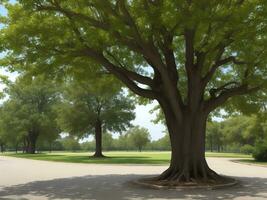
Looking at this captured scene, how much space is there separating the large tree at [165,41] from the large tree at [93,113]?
32.0 metres

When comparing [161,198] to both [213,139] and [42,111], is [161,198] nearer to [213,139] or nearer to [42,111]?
[42,111]

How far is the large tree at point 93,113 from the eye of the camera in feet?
176

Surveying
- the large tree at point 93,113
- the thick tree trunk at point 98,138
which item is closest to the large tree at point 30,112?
the large tree at point 93,113

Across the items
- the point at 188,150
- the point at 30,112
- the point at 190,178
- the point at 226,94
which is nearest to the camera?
the point at 190,178

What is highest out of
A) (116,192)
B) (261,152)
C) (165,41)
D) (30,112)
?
(30,112)

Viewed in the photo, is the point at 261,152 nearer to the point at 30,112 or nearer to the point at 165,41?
Answer: the point at 165,41

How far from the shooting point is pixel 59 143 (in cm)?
14125

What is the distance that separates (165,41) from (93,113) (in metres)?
35.9

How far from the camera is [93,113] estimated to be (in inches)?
2119

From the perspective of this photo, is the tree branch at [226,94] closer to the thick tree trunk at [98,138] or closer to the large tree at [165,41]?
the large tree at [165,41]

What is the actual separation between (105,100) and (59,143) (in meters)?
90.2

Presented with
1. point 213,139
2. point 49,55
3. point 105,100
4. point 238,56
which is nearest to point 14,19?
point 49,55

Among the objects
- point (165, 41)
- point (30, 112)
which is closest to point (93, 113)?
point (30, 112)

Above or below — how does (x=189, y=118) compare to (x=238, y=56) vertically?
below
